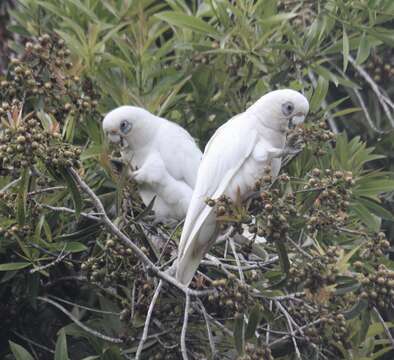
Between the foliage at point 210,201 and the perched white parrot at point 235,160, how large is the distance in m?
0.09

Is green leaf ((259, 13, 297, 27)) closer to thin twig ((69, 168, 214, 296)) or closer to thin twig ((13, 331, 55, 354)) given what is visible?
thin twig ((69, 168, 214, 296))

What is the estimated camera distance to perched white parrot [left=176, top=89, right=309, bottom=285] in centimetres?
304

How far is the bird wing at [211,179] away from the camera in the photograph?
301cm

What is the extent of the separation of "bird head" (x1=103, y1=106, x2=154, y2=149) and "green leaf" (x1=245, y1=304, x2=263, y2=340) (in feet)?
3.92

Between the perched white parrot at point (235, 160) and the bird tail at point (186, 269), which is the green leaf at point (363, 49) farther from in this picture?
the bird tail at point (186, 269)

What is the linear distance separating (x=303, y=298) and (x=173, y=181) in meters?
1.10

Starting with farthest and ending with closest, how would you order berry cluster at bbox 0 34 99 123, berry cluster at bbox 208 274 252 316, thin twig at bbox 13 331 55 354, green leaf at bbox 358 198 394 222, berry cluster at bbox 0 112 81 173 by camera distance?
green leaf at bbox 358 198 394 222
thin twig at bbox 13 331 55 354
berry cluster at bbox 0 34 99 123
berry cluster at bbox 208 274 252 316
berry cluster at bbox 0 112 81 173

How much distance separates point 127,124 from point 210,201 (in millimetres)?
1127

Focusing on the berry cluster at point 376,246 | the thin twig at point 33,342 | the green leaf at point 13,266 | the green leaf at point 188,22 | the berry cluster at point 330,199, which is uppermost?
the green leaf at point 188,22

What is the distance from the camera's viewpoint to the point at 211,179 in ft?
10.4

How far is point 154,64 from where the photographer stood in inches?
156

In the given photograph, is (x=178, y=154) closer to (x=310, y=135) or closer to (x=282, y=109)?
(x=282, y=109)

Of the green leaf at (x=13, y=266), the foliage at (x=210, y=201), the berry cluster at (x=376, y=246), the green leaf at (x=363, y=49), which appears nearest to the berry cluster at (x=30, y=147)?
the foliage at (x=210, y=201)

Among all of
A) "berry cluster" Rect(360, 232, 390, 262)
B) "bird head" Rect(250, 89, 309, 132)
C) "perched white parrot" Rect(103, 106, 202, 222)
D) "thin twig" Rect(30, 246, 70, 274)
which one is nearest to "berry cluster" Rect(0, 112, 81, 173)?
"thin twig" Rect(30, 246, 70, 274)
